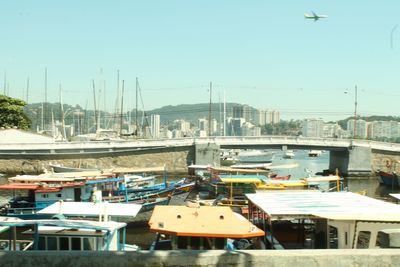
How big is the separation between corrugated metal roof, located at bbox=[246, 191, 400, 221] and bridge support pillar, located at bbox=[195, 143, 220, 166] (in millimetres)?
45999

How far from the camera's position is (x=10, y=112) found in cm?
7644

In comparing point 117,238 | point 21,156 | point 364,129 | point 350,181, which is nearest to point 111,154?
point 21,156

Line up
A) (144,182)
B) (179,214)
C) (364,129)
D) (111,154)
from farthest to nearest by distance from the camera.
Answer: (364,129) → (111,154) → (144,182) → (179,214)

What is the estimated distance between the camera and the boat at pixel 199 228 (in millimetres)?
11391

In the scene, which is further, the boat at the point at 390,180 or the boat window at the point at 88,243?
the boat at the point at 390,180

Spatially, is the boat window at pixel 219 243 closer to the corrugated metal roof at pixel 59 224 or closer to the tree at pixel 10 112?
the corrugated metal roof at pixel 59 224

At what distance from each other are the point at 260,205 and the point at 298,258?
6.59 meters

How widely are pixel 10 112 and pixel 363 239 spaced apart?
238ft

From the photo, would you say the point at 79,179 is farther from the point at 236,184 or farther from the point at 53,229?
the point at 53,229

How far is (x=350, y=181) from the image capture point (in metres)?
58.6

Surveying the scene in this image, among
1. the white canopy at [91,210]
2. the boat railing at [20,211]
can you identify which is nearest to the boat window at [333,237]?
the white canopy at [91,210]

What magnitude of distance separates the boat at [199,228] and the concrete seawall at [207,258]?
378 centimetres

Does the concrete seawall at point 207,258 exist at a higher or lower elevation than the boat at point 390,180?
higher

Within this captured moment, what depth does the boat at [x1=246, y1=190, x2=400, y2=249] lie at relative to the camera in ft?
38.0
